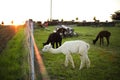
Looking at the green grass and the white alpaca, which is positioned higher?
the white alpaca

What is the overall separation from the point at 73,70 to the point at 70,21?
16.2 m

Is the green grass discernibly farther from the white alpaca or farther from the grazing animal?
the grazing animal

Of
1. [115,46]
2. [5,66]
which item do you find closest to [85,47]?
[5,66]

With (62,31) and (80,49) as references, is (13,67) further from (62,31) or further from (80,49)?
(62,31)

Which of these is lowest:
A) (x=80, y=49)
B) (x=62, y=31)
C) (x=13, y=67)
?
(x=13, y=67)

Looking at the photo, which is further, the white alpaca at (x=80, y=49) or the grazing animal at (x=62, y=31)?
the grazing animal at (x=62, y=31)

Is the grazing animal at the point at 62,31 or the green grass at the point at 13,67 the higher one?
the grazing animal at the point at 62,31

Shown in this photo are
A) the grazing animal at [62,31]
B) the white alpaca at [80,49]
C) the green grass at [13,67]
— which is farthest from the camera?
the grazing animal at [62,31]

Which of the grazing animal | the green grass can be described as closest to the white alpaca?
the green grass

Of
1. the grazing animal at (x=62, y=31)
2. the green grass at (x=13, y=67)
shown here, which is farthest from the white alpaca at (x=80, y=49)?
the grazing animal at (x=62, y=31)

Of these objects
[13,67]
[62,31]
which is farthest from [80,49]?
[62,31]

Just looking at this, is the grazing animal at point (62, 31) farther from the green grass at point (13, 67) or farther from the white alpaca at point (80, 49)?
the white alpaca at point (80, 49)

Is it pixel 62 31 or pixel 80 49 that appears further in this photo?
pixel 62 31

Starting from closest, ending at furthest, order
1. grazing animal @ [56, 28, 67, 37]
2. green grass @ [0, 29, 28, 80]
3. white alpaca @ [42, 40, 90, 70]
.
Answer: green grass @ [0, 29, 28, 80] → white alpaca @ [42, 40, 90, 70] → grazing animal @ [56, 28, 67, 37]
